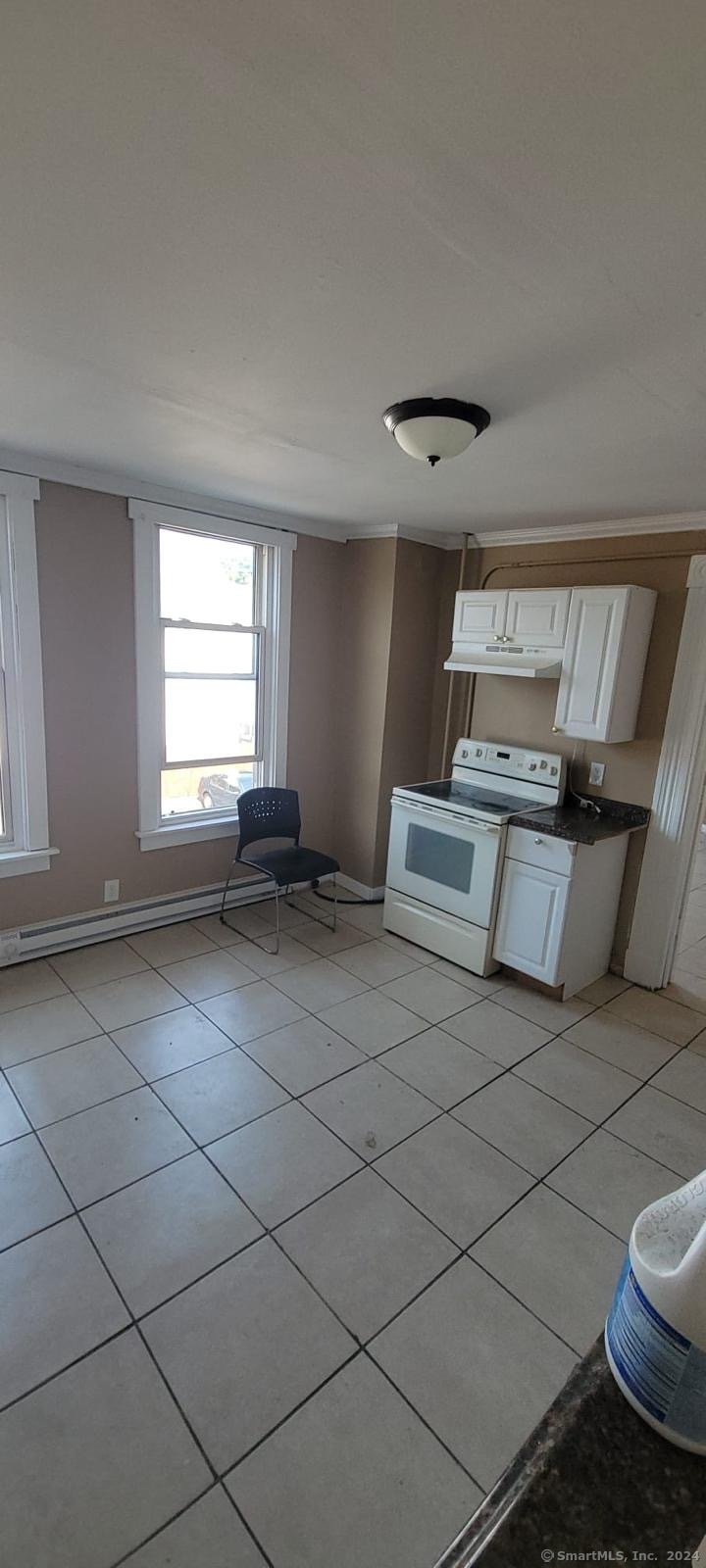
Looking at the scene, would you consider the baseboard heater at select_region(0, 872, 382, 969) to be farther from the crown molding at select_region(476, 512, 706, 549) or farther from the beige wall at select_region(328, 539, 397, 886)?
the crown molding at select_region(476, 512, 706, 549)

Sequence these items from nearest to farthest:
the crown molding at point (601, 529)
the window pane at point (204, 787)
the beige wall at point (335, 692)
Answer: the crown molding at point (601, 529) → the beige wall at point (335, 692) → the window pane at point (204, 787)

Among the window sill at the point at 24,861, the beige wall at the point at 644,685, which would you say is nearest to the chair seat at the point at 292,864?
the window sill at the point at 24,861

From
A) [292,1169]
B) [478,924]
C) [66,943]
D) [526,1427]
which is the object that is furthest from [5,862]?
[526,1427]

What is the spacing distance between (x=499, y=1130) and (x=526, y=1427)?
889 mm

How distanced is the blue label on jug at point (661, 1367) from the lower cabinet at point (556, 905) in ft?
7.54

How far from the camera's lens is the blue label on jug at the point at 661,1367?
630 mm

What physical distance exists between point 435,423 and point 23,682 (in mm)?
2116

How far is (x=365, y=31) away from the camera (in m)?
0.74

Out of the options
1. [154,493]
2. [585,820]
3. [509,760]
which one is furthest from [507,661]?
[154,493]

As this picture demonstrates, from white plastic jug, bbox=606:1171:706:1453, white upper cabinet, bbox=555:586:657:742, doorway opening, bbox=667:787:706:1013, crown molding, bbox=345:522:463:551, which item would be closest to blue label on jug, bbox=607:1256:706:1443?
white plastic jug, bbox=606:1171:706:1453

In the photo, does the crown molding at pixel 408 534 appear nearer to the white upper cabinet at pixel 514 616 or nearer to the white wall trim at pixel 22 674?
the white upper cabinet at pixel 514 616

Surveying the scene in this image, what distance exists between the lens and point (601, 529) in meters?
3.20

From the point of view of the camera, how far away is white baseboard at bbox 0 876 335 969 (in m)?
3.10

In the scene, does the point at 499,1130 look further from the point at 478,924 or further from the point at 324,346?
the point at 324,346
